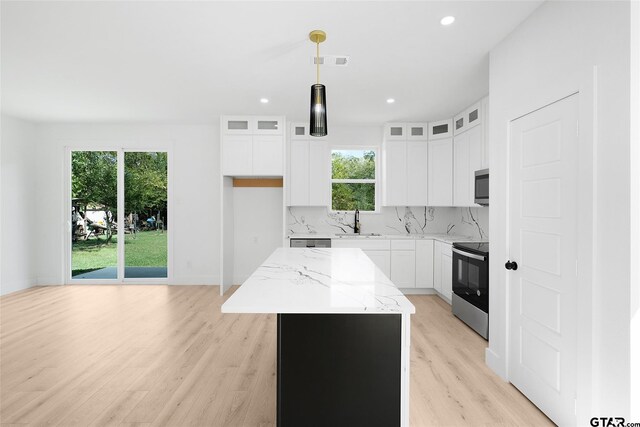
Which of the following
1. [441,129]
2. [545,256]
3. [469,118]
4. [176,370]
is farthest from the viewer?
[441,129]

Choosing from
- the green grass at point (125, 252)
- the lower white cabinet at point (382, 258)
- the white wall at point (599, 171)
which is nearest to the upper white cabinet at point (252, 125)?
the green grass at point (125, 252)

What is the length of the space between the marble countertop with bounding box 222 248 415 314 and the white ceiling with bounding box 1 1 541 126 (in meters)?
1.75

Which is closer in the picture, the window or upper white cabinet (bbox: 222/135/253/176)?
upper white cabinet (bbox: 222/135/253/176)

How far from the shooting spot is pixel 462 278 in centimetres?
366

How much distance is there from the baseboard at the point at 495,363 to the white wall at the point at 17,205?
6.39 meters

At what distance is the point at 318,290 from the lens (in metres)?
1.61

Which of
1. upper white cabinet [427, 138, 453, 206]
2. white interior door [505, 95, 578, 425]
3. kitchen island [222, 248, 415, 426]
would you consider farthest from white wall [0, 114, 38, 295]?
white interior door [505, 95, 578, 425]

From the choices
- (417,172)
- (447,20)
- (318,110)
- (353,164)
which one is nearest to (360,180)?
(353,164)

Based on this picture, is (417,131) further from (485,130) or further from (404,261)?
(404,261)

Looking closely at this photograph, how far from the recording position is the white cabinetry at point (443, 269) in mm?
4219

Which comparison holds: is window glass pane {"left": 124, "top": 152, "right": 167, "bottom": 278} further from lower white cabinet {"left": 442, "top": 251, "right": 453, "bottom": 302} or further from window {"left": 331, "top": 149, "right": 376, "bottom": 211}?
lower white cabinet {"left": 442, "top": 251, "right": 453, "bottom": 302}

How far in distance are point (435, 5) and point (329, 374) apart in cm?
232

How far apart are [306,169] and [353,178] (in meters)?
0.87

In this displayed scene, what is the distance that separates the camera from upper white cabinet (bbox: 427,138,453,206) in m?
4.71
